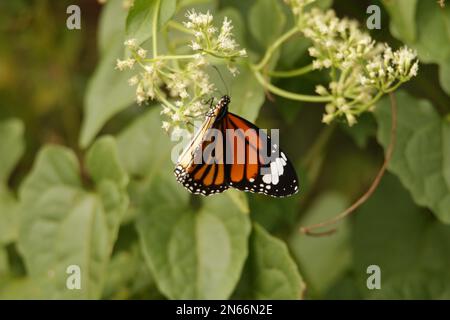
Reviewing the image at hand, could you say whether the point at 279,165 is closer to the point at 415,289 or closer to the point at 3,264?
the point at 415,289

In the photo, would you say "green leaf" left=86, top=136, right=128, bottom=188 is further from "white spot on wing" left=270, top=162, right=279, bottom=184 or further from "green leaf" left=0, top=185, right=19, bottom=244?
"white spot on wing" left=270, top=162, right=279, bottom=184

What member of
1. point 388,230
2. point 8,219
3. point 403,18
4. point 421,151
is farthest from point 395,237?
point 8,219

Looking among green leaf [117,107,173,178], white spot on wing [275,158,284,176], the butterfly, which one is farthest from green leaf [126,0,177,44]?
green leaf [117,107,173,178]

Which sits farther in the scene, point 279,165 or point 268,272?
point 268,272

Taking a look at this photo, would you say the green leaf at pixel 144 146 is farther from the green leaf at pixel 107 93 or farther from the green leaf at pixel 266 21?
the green leaf at pixel 266 21

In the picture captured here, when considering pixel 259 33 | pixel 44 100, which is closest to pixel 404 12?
pixel 259 33
